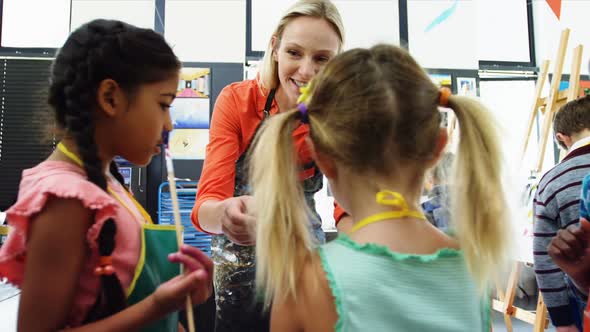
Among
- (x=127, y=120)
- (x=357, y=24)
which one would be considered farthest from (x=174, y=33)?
(x=127, y=120)

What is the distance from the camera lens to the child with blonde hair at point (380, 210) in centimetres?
78

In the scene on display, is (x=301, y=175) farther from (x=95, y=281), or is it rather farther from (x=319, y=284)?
(x=95, y=281)

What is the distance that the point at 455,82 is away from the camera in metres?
4.06

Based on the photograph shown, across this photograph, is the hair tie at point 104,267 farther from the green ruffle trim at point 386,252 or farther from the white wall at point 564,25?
the white wall at point 564,25

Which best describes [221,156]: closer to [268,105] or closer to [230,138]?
[230,138]

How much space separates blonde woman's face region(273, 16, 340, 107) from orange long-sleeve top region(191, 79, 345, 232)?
0.12m

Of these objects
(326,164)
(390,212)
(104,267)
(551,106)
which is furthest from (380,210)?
(551,106)

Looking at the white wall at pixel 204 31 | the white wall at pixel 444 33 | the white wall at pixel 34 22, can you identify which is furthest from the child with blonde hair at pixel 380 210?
the white wall at pixel 444 33

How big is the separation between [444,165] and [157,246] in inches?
24.9

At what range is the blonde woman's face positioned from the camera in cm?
126

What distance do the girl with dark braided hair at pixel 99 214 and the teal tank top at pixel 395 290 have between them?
0.73 feet

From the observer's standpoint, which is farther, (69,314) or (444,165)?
(444,165)

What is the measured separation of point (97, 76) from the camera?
81 centimetres

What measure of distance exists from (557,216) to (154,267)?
1.88 metres
